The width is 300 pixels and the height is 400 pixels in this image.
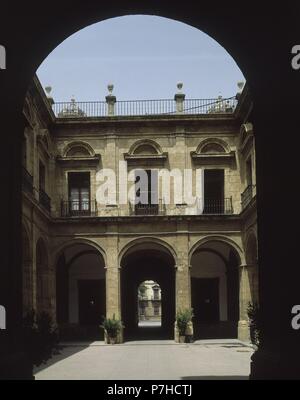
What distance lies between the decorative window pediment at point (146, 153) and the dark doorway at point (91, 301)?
6684mm

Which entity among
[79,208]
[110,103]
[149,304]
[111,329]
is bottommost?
[149,304]

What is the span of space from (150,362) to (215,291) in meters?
13.4

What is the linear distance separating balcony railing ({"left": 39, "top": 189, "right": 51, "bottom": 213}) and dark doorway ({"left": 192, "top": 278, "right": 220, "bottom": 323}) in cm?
823

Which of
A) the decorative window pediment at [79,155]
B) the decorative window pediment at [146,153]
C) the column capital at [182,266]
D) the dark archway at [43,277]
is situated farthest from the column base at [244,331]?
the decorative window pediment at [79,155]

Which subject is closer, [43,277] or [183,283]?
[43,277]

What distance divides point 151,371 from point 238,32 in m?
8.49

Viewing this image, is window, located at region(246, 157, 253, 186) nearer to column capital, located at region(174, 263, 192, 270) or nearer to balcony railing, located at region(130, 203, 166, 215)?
balcony railing, located at region(130, 203, 166, 215)

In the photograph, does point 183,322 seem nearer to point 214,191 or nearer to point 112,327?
point 112,327

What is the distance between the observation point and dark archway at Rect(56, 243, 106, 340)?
93.2 feet

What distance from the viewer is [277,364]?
739cm

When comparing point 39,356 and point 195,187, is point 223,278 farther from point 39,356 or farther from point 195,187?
point 39,356

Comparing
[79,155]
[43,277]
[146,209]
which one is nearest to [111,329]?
[43,277]

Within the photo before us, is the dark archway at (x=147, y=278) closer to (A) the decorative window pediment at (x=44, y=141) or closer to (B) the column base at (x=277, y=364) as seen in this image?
(A) the decorative window pediment at (x=44, y=141)
